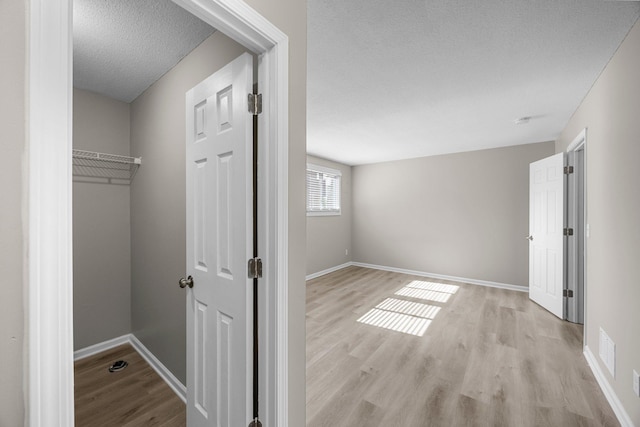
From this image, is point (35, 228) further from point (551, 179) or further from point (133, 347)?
point (551, 179)

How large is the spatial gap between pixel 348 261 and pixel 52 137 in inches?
236

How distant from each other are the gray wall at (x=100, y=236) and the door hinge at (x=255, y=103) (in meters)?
2.11

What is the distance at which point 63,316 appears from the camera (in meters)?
0.60

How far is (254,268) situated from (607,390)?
264cm

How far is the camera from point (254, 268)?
3.88ft

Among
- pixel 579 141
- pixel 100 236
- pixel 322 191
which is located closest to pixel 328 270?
pixel 322 191

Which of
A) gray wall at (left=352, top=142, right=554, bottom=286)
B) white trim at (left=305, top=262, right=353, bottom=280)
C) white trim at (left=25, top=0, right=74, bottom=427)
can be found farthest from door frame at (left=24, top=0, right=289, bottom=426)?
gray wall at (left=352, top=142, right=554, bottom=286)

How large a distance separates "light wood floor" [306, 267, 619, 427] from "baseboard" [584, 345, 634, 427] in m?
0.04

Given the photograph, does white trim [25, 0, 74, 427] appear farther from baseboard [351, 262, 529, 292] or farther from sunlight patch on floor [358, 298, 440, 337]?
baseboard [351, 262, 529, 292]

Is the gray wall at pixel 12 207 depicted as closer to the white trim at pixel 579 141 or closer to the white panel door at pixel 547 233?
the white trim at pixel 579 141

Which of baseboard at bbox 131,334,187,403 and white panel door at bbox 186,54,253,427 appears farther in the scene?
baseboard at bbox 131,334,187,403

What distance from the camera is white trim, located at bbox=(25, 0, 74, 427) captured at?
1.83 ft

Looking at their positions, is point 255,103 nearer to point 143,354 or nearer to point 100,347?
point 143,354

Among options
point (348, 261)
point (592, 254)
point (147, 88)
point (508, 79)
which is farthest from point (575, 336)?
point (147, 88)
